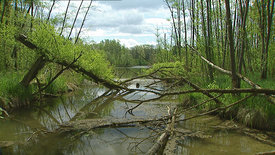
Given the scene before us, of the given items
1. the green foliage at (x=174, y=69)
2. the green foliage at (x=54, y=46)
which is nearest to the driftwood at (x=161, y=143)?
the green foliage at (x=174, y=69)

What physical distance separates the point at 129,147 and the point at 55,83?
6861 millimetres

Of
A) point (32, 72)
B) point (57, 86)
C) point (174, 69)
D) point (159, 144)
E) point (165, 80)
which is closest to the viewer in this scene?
point (159, 144)

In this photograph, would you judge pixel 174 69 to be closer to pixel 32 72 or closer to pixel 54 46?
pixel 54 46

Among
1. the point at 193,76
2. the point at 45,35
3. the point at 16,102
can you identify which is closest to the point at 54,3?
the point at 45,35

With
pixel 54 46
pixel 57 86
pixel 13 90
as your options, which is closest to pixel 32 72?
pixel 13 90

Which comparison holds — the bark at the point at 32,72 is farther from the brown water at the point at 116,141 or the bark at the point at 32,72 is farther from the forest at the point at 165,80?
the brown water at the point at 116,141

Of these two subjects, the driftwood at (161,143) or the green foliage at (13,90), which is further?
the green foliage at (13,90)

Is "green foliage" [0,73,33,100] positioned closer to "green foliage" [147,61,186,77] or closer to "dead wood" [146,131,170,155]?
"green foliage" [147,61,186,77]

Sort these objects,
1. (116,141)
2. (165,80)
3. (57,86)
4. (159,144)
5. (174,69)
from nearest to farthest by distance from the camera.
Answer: (159,144)
(116,141)
(165,80)
(174,69)
(57,86)

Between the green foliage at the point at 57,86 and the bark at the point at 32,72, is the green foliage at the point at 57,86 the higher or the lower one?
the lower one

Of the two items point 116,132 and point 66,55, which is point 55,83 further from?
point 116,132

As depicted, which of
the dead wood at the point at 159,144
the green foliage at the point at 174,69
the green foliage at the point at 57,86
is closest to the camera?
the dead wood at the point at 159,144

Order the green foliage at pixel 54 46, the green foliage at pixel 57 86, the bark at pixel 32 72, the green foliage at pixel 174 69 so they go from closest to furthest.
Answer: the green foliage at pixel 54 46 < the green foliage at pixel 174 69 < the bark at pixel 32 72 < the green foliage at pixel 57 86

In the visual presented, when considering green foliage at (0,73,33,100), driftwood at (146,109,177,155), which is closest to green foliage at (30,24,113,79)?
green foliage at (0,73,33,100)
